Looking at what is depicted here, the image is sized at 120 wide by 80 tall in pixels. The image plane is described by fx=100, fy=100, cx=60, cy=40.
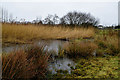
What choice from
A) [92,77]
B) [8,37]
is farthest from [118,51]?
[8,37]

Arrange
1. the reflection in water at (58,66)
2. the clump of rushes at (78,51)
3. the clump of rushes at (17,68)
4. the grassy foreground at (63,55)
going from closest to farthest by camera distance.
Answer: the clump of rushes at (17,68) → the grassy foreground at (63,55) → the reflection in water at (58,66) → the clump of rushes at (78,51)

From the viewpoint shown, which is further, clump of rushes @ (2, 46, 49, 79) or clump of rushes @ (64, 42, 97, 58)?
clump of rushes @ (64, 42, 97, 58)

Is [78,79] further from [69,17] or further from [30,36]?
[69,17]

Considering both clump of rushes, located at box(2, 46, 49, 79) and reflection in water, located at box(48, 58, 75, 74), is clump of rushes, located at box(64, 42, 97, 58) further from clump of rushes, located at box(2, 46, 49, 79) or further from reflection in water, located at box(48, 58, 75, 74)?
clump of rushes, located at box(2, 46, 49, 79)

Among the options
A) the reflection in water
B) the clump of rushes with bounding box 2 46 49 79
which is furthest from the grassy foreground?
the reflection in water

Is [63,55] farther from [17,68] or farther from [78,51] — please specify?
[17,68]

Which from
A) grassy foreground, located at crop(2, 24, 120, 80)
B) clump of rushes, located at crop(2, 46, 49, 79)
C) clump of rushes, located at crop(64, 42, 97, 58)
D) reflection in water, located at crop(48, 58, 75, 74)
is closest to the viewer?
clump of rushes, located at crop(2, 46, 49, 79)

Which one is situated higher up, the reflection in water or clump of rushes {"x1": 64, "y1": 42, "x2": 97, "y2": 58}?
clump of rushes {"x1": 64, "y1": 42, "x2": 97, "y2": 58}

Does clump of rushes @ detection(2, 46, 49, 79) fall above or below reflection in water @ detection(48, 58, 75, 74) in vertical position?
above

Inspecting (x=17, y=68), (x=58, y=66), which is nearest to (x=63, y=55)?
(x=58, y=66)

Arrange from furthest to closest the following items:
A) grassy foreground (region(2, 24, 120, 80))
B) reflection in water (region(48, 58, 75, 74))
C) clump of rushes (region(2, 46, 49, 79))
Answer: reflection in water (region(48, 58, 75, 74)) → grassy foreground (region(2, 24, 120, 80)) → clump of rushes (region(2, 46, 49, 79))

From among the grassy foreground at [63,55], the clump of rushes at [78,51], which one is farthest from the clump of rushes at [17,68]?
the clump of rushes at [78,51]

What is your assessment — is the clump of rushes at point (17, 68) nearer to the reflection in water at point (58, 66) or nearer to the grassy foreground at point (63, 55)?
the grassy foreground at point (63, 55)

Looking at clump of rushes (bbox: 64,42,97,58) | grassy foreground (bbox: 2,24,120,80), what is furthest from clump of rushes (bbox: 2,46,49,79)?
clump of rushes (bbox: 64,42,97,58)
